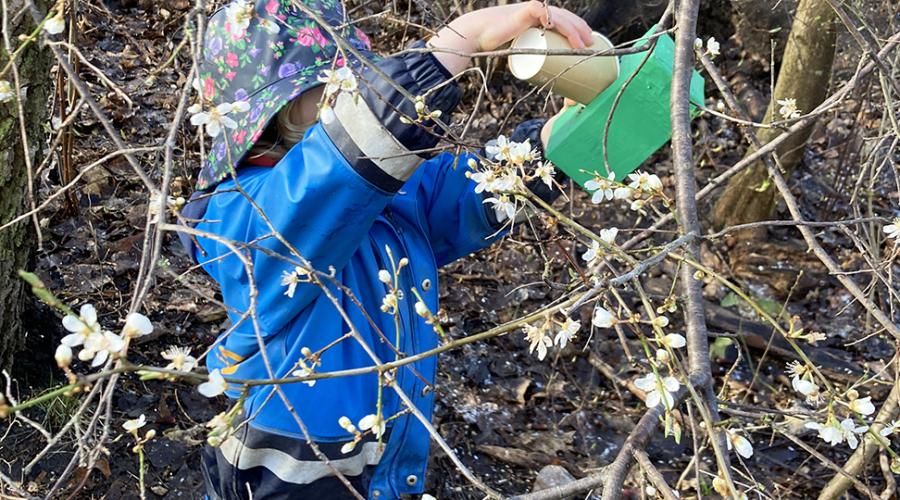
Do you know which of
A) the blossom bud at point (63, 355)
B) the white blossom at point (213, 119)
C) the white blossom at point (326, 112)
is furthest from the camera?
the white blossom at point (326, 112)

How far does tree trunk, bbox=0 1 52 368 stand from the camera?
2.46 meters

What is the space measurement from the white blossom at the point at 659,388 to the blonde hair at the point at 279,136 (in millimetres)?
1036

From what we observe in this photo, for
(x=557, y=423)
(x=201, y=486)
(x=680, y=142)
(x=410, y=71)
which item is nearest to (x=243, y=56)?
(x=410, y=71)

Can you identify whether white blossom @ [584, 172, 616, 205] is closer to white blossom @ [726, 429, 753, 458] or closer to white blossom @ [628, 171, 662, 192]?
white blossom @ [628, 171, 662, 192]

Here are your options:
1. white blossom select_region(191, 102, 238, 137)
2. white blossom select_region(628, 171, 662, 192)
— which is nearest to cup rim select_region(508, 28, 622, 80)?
white blossom select_region(628, 171, 662, 192)

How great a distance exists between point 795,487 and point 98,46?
3864 mm

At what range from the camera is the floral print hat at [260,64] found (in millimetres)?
1821

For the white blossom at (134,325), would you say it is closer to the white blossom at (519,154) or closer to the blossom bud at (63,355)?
the blossom bud at (63,355)

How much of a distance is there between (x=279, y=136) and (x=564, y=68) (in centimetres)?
64

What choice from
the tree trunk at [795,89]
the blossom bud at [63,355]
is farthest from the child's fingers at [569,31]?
the tree trunk at [795,89]

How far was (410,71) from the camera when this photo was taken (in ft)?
5.44

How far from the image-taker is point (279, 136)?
6.39 feet

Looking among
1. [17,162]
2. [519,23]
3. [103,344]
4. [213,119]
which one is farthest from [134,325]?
[17,162]

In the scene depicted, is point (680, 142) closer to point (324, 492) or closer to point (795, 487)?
point (324, 492)
